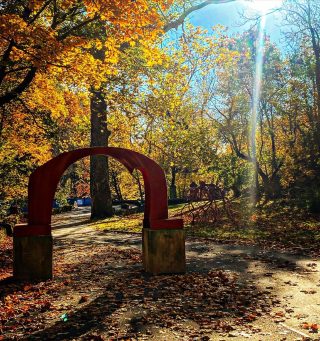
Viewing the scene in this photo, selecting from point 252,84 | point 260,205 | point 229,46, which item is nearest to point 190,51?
point 229,46

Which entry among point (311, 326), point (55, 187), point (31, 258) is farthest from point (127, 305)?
point (55, 187)

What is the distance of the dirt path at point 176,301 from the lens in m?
5.29

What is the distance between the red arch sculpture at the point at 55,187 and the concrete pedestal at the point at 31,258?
5.9 inches

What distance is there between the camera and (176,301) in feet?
21.9

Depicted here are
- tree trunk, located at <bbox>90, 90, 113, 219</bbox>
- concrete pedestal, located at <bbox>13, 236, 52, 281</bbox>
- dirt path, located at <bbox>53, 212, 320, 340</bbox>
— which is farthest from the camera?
tree trunk, located at <bbox>90, 90, 113, 219</bbox>

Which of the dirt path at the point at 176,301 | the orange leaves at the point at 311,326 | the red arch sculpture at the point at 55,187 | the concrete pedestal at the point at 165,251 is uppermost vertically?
the red arch sculpture at the point at 55,187

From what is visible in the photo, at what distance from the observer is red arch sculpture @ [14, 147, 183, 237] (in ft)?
27.9

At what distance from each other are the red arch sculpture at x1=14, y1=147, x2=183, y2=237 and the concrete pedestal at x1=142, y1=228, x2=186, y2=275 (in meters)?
0.16

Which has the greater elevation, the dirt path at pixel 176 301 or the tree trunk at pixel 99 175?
the tree trunk at pixel 99 175

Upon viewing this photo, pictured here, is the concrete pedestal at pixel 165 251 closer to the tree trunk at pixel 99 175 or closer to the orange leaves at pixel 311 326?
the orange leaves at pixel 311 326

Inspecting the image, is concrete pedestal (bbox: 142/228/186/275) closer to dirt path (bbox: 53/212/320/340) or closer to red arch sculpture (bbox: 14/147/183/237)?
red arch sculpture (bbox: 14/147/183/237)

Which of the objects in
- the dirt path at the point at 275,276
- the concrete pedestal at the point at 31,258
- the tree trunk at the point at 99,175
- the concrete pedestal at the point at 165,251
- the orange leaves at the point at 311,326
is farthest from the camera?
the tree trunk at the point at 99,175

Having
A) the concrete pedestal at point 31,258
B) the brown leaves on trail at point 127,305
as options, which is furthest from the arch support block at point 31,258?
the brown leaves on trail at point 127,305

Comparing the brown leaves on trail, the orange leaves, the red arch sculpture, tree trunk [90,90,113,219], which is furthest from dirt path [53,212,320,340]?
tree trunk [90,90,113,219]
